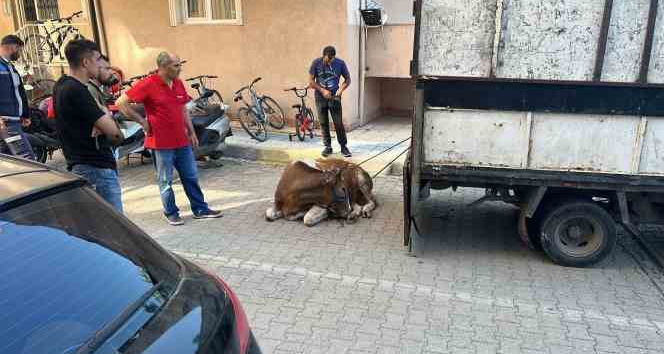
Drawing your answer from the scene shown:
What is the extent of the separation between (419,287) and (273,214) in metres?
2.18

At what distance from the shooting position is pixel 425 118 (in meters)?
4.61

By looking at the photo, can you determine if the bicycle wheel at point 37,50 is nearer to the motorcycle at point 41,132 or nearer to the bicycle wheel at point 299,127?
the motorcycle at point 41,132

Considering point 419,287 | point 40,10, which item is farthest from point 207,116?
point 40,10

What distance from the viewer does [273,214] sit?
598 centimetres

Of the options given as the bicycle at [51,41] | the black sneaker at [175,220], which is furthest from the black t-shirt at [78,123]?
the bicycle at [51,41]

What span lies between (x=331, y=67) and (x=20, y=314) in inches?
281

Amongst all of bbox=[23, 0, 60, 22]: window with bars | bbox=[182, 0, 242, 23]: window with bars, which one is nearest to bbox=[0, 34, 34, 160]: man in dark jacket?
bbox=[182, 0, 242, 23]: window with bars

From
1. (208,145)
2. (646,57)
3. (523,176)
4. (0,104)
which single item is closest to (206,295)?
(523,176)

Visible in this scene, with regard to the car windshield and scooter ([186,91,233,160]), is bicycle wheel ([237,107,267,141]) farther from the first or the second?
the car windshield

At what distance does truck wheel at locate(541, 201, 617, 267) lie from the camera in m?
4.60

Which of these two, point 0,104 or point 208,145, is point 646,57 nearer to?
point 208,145

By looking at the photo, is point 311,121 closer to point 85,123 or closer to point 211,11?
point 211,11

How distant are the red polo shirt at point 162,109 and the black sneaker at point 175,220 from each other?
829 millimetres

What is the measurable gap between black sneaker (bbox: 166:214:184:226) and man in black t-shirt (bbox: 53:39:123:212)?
1.39 metres
